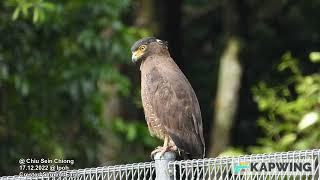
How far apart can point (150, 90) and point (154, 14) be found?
17.0ft

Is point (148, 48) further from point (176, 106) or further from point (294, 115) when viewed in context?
point (294, 115)

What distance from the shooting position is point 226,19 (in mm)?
11773

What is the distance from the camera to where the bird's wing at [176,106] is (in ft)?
20.0

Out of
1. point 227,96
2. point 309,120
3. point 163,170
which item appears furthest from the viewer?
point 227,96

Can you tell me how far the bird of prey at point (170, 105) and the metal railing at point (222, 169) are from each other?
56.0 inches

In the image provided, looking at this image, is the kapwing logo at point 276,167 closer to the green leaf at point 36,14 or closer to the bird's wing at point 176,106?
the bird's wing at point 176,106

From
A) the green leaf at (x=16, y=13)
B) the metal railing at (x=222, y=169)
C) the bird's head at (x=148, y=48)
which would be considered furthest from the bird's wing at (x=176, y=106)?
the green leaf at (x=16, y=13)

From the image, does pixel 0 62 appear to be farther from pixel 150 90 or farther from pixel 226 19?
pixel 226 19

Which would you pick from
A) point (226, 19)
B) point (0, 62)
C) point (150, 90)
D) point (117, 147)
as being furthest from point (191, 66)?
point (150, 90)

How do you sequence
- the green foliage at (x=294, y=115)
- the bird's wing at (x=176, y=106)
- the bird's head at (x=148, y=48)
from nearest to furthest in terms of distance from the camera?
the bird's wing at (x=176, y=106) < the bird's head at (x=148, y=48) < the green foliage at (x=294, y=115)

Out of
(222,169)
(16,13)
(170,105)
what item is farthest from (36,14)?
(222,169)

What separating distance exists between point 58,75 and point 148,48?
2.55 metres

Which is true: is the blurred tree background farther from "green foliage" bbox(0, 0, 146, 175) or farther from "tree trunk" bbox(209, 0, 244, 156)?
"tree trunk" bbox(209, 0, 244, 156)

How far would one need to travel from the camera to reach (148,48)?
648cm
